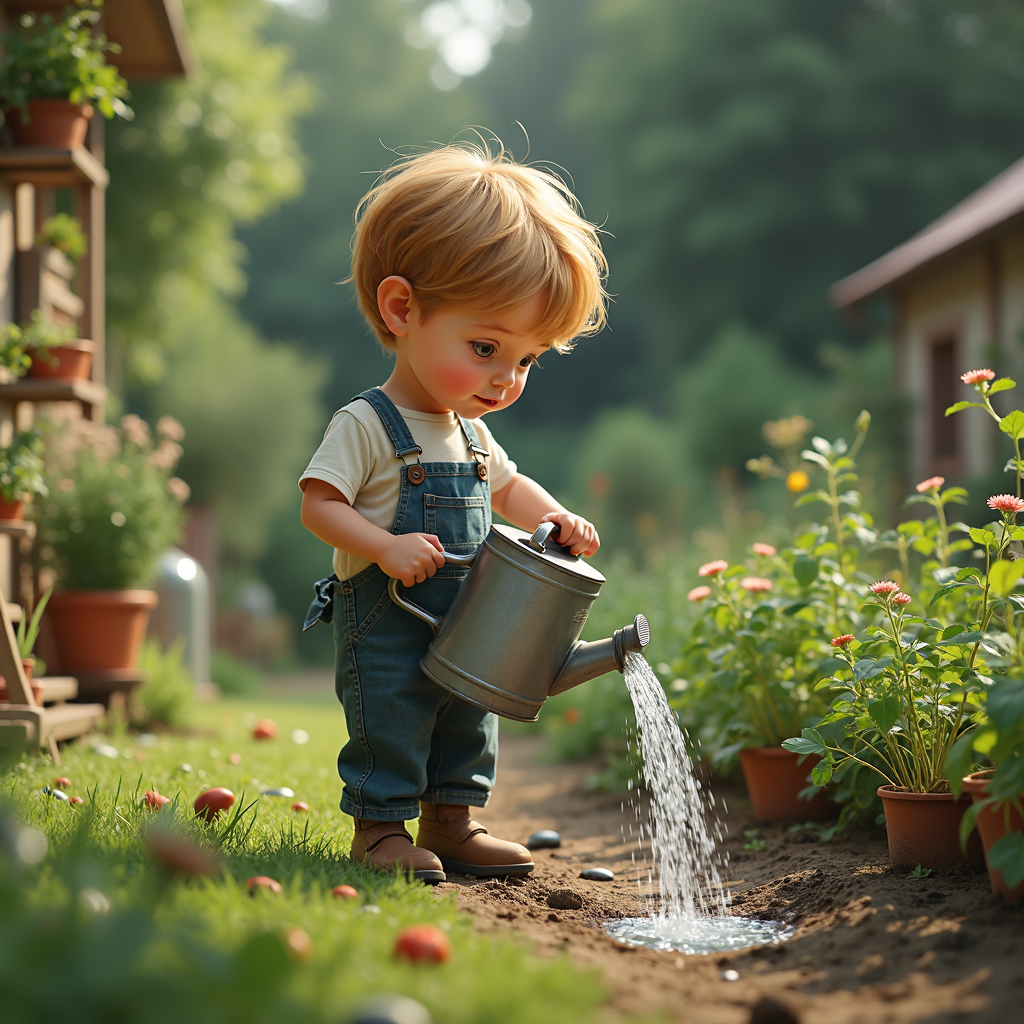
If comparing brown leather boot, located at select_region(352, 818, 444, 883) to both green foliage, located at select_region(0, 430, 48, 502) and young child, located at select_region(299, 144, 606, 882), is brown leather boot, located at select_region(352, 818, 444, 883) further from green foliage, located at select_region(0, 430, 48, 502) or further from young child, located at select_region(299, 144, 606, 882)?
green foliage, located at select_region(0, 430, 48, 502)

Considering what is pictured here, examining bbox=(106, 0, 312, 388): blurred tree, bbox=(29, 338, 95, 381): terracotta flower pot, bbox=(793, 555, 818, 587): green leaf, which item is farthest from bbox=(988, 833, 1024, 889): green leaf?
bbox=(106, 0, 312, 388): blurred tree

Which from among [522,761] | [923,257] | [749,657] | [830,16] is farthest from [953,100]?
[749,657]

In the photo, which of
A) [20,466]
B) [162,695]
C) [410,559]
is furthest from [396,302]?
[162,695]

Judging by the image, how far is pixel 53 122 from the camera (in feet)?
14.0

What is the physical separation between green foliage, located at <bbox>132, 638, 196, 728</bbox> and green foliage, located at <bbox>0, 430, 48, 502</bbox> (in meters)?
1.60

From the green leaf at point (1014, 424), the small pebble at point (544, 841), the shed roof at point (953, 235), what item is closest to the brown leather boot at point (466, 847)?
the small pebble at point (544, 841)

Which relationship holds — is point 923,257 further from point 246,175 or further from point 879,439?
point 246,175

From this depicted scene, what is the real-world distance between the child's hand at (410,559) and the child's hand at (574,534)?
1.04 ft

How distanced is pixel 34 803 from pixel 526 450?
913 inches

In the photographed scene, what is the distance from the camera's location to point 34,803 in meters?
2.27

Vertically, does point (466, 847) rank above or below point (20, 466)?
below

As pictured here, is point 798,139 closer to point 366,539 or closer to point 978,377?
point 978,377

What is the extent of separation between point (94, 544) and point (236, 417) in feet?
33.1

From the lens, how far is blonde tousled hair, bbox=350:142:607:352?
2250mm
